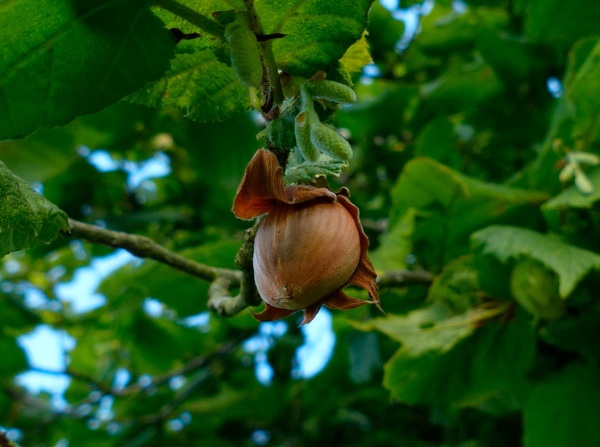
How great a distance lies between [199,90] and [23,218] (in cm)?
31

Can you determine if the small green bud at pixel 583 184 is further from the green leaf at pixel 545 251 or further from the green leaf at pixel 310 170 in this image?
the green leaf at pixel 310 170

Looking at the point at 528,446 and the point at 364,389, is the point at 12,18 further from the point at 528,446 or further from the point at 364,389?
the point at 364,389

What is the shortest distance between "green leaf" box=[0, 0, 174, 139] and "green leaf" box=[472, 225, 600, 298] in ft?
3.81

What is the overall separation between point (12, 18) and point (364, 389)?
2.86m

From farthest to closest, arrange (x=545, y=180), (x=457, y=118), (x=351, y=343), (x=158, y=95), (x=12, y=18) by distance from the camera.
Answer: (x=457, y=118) → (x=351, y=343) → (x=545, y=180) → (x=158, y=95) → (x=12, y=18)

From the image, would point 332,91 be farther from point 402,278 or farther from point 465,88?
point 465,88

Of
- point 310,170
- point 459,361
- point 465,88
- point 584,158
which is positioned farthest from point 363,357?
point 310,170

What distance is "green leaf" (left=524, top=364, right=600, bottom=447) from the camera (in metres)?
2.07

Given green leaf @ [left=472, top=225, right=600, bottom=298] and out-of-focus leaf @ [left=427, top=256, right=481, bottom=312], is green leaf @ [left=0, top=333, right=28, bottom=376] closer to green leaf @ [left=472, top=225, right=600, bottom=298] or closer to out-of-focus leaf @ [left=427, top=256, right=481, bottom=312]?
out-of-focus leaf @ [left=427, top=256, right=481, bottom=312]

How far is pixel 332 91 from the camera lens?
81 cm

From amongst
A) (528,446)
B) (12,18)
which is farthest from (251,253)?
(528,446)

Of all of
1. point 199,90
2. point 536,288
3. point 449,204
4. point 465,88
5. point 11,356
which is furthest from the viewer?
point 11,356

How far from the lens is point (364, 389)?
11.0ft

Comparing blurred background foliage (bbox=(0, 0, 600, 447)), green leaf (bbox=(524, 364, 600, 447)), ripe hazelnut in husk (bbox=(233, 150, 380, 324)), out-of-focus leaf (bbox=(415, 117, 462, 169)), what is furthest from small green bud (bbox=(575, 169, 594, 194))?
ripe hazelnut in husk (bbox=(233, 150, 380, 324))
